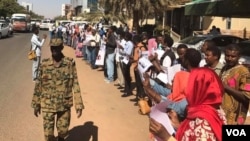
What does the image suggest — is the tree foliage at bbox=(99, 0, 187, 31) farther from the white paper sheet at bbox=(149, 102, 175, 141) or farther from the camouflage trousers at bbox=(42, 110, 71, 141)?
the white paper sheet at bbox=(149, 102, 175, 141)

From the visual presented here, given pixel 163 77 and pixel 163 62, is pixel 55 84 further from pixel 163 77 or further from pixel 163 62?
pixel 163 62

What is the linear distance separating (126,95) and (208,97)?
7.23 meters

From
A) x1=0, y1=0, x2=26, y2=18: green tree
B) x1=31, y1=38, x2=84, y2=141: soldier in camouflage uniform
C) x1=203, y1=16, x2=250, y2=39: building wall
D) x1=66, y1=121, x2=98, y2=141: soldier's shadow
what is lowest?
x1=66, y1=121, x2=98, y2=141: soldier's shadow

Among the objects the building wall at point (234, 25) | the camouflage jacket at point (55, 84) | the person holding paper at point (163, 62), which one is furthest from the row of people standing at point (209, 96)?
the building wall at point (234, 25)

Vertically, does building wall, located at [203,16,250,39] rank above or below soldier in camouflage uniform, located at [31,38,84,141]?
above

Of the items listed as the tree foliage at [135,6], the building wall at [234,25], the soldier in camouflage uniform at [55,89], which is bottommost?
the soldier in camouflage uniform at [55,89]

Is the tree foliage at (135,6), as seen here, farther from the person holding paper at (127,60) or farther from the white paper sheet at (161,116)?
the white paper sheet at (161,116)

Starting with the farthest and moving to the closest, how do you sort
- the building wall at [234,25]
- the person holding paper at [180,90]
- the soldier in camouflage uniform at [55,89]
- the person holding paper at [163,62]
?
the building wall at [234,25]
the person holding paper at [163,62]
the soldier in camouflage uniform at [55,89]
the person holding paper at [180,90]

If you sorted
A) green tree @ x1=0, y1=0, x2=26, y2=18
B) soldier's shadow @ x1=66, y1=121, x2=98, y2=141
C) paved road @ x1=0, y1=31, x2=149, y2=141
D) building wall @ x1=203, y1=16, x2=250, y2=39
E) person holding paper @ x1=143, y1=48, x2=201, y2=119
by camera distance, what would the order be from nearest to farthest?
person holding paper @ x1=143, y1=48, x2=201, y2=119 < soldier's shadow @ x1=66, y1=121, x2=98, y2=141 < paved road @ x1=0, y1=31, x2=149, y2=141 < building wall @ x1=203, y1=16, x2=250, y2=39 < green tree @ x1=0, y1=0, x2=26, y2=18

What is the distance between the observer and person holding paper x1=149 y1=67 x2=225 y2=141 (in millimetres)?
2828

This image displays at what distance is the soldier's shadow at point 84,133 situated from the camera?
640 centimetres

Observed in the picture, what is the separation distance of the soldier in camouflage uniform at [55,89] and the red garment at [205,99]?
2.39 m

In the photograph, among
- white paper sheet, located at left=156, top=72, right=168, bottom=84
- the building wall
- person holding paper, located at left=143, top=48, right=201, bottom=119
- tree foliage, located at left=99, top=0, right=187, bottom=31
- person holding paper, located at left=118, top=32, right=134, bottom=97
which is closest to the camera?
person holding paper, located at left=143, top=48, right=201, bottom=119

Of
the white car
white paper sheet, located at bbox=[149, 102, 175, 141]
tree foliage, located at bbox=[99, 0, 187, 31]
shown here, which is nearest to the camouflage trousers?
white paper sheet, located at bbox=[149, 102, 175, 141]
